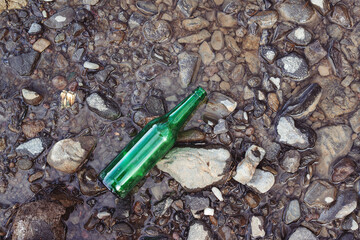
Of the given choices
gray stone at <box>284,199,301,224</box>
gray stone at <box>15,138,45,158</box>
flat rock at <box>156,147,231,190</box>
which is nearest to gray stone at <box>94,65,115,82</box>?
gray stone at <box>15,138,45,158</box>

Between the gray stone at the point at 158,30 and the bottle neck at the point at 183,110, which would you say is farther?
the gray stone at the point at 158,30

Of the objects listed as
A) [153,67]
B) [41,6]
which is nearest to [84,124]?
[153,67]

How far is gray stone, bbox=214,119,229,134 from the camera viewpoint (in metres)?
2.01

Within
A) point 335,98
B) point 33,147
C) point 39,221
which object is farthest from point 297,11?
point 39,221

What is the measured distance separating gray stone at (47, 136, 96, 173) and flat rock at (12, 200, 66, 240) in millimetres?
247

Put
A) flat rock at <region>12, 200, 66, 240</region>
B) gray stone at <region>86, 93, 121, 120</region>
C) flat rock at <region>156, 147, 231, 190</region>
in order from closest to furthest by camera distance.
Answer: flat rock at <region>12, 200, 66, 240</region>
flat rock at <region>156, 147, 231, 190</region>
gray stone at <region>86, 93, 121, 120</region>

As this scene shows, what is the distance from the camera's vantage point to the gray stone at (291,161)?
1984mm

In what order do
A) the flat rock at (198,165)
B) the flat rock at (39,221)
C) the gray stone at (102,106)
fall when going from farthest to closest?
the gray stone at (102,106) → the flat rock at (198,165) → the flat rock at (39,221)

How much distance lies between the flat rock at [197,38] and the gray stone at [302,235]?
1.46 meters

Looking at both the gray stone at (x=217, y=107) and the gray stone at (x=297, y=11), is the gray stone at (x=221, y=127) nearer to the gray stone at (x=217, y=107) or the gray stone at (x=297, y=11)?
the gray stone at (x=217, y=107)

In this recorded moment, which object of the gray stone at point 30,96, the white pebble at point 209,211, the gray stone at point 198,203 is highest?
the gray stone at point 30,96

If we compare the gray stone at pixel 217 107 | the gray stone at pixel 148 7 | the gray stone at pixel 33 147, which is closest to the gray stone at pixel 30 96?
the gray stone at pixel 33 147

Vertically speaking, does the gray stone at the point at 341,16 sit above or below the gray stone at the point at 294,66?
above

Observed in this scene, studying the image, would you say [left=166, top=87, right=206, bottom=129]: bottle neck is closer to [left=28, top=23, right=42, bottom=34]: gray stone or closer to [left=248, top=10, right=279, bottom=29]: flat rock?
[left=248, top=10, right=279, bottom=29]: flat rock
